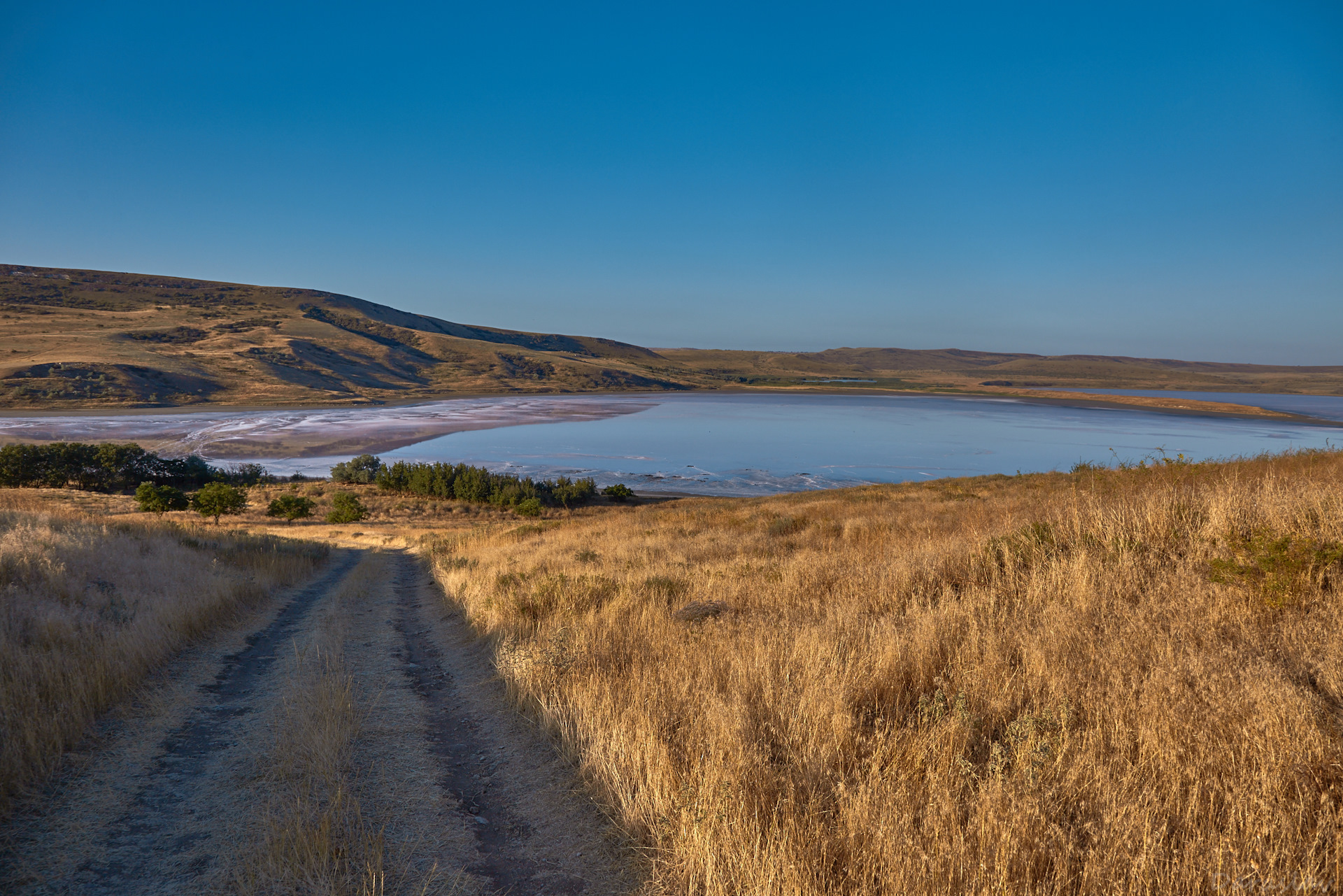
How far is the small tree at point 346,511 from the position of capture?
136 ft

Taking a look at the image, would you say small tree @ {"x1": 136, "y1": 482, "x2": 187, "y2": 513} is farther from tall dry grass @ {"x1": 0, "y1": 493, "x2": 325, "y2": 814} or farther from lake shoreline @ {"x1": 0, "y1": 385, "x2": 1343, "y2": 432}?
lake shoreline @ {"x1": 0, "y1": 385, "x2": 1343, "y2": 432}

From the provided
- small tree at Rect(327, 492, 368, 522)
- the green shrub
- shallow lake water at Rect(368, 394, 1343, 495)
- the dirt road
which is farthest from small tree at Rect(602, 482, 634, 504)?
the dirt road

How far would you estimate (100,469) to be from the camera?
5256 cm

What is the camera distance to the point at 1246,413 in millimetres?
106125

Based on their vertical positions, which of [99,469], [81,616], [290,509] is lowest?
[290,509]

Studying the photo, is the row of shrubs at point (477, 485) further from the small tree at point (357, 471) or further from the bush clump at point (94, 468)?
the bush clump at point (94, 468)

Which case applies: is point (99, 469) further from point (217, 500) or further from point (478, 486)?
point (478, 486)

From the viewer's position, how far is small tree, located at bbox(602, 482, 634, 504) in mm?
51688

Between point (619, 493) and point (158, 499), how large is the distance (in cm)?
2945

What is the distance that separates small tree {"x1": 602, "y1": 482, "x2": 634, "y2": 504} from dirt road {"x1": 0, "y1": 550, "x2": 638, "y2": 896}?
143 feet

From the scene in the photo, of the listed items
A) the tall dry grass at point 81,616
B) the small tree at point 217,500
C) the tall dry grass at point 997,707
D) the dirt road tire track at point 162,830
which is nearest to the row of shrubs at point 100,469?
the small tree at point 217,500

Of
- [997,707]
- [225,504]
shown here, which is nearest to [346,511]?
[225,504]

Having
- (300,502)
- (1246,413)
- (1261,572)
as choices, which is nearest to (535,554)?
(1261,572)

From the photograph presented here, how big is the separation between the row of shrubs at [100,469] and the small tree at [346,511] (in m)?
14.2
